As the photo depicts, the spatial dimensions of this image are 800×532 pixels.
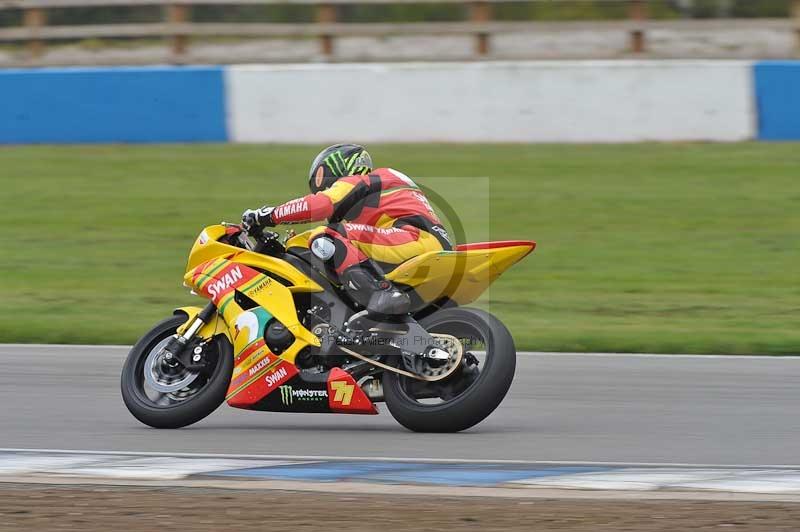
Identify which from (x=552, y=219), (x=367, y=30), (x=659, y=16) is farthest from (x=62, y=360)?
(x=659, y=16)

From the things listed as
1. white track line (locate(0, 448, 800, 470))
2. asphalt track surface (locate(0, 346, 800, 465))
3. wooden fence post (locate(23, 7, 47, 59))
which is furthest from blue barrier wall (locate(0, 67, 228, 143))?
white track line (locate(0, 448, 800, 470))

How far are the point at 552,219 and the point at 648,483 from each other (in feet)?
30.8

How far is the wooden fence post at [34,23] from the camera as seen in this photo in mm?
20594

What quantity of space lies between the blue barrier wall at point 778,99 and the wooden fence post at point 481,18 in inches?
161

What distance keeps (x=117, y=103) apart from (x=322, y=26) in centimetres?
315

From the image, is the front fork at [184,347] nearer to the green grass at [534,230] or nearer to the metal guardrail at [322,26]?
the green grass at [534,230]

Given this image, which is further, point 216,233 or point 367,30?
point 367,30

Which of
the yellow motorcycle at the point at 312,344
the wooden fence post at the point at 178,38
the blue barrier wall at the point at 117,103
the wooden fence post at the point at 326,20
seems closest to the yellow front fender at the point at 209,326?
the yellow motorcycle at the point at 312,344

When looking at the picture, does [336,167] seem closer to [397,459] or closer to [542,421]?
[397,459]

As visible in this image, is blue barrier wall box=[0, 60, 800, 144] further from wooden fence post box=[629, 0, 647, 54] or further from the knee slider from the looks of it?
the knee slider

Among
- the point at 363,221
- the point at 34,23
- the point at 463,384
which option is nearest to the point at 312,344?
the point at 363,221

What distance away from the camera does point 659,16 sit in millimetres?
20094

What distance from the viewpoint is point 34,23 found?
67.6 ft

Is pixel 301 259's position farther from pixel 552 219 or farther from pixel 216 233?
pixel 552 219
